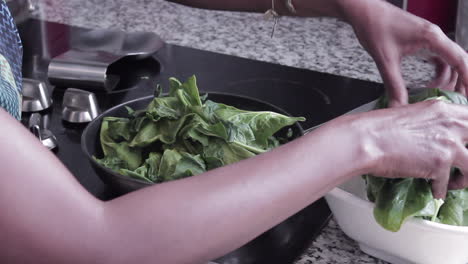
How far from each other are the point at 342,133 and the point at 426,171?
0.12 meters

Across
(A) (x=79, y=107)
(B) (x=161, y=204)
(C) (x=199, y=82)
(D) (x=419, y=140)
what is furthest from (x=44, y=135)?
(D) (x=419, y=140)

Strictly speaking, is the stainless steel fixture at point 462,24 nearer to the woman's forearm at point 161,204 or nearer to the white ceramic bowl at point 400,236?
the white ceramic bowl at point 400,236

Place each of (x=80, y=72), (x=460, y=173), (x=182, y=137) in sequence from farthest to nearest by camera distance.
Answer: (x=80, y=72) < (x=182, y=137) < (x=460, y=173)

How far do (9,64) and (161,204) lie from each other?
464mm

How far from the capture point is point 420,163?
78cm

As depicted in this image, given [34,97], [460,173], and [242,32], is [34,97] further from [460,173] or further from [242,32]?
[460,173]

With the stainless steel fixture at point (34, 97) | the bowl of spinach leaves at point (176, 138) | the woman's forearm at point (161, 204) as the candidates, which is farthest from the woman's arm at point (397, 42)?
the stainless steel fixture at point (34, 97)

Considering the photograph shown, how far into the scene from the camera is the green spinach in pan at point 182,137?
96cm

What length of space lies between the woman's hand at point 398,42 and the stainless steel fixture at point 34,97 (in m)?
0.64

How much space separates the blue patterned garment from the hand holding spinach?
485 mm

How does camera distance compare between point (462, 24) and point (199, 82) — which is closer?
point (199, 82)

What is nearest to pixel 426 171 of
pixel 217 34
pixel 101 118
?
pixel 101 118

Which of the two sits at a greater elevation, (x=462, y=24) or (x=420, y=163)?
(x=420, y=163)

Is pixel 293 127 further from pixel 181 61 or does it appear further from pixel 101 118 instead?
pixel 181 61
